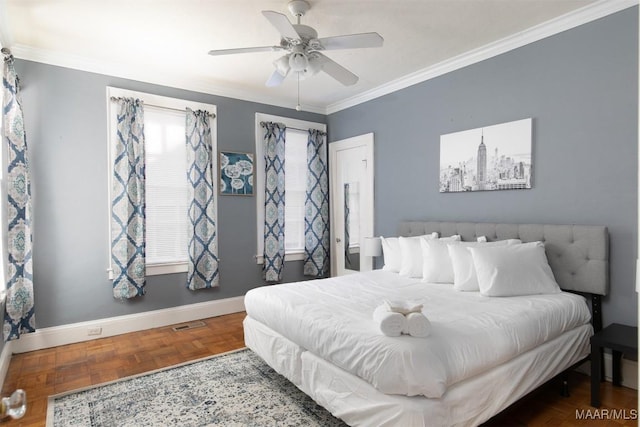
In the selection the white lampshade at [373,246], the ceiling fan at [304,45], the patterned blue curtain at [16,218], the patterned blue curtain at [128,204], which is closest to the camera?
the ceiling fan at [304,45]

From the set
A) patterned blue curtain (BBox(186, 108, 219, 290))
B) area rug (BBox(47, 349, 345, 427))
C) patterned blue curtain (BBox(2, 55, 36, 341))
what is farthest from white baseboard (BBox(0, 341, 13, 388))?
patterned blue curtain (BBox(186, 108, 219, 290))

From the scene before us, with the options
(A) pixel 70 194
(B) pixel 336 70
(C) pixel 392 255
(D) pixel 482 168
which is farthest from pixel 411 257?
(A) pixel 70 194

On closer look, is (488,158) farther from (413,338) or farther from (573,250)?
(413,338)

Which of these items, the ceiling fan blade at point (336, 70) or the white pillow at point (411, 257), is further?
the white pillow at point (411, 257)

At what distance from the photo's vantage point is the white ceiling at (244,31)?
2.64m

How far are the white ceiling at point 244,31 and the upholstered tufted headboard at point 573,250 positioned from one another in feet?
5.32

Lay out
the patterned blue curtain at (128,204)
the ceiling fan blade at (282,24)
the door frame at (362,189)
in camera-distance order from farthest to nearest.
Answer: the door frame at (362,189), the patterned blue curtain at (128,204), the ceiling fan blade at (282,24)

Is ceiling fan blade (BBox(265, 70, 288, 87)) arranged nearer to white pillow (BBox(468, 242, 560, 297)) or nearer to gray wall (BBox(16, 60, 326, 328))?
gray wall (BBox(16, 60, 326, 328))

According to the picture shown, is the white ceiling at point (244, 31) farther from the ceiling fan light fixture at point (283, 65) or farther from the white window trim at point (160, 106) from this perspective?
the ceiling fan light fixture at point (283, 65)

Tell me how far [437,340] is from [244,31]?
274 cm

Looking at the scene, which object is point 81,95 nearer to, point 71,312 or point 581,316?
point 71,312

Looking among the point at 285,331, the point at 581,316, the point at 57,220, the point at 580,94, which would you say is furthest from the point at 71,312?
the point at 580,94

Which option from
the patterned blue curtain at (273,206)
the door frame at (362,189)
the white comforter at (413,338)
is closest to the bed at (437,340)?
the white comforter at (413,338)

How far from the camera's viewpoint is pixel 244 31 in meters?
2.97
